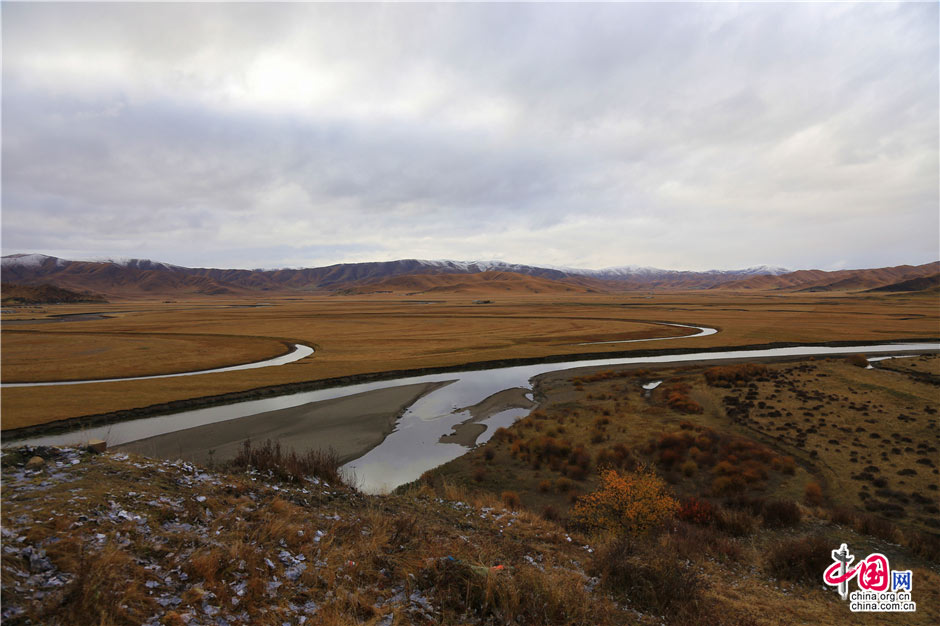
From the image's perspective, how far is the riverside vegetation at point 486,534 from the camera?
20.0 ft

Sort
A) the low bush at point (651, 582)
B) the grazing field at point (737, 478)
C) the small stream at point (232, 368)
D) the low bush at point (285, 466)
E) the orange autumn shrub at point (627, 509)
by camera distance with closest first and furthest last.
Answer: the low bush at point (651, 582)
the grazing field at point (737, 478)
the orange autumn shrub at point (627, 509)
the low bush at point (285, 466)
the small stream at point (232, 368)

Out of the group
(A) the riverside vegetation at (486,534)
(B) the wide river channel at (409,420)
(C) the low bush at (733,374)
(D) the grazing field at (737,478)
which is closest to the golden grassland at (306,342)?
(B) the wide river channel at (409,420)

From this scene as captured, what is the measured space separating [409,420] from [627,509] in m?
15.7

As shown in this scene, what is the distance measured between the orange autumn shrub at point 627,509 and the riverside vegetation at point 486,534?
67mm

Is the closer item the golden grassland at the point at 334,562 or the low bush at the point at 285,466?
the golden grassland at the point at 334,562

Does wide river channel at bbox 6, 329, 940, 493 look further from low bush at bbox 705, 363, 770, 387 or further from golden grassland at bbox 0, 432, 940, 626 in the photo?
low bush at bbox 705, 363, 770, 387

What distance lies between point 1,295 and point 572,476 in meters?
227

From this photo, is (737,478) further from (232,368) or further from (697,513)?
(232,368)

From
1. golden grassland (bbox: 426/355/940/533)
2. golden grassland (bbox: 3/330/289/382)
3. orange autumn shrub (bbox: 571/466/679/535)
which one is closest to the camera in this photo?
orange autumn shrub (bbox: 571/466/679/535)

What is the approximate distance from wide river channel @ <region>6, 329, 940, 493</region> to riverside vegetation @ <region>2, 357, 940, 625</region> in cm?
206

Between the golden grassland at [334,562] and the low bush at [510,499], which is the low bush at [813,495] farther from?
the low bush at [510,499]

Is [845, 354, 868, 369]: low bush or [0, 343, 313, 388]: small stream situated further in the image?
[845, 354, 868, 369]: low bush

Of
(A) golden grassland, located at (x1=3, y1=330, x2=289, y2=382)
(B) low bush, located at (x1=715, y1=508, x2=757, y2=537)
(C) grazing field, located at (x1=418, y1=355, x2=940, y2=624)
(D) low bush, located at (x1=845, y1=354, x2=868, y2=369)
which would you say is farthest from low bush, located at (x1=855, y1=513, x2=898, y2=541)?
(A) golden grassland, located at (x1=3, y1=330, x2=289, y2=382)

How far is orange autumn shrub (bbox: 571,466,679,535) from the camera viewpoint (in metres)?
12.3
